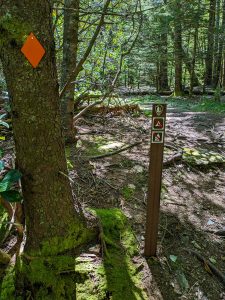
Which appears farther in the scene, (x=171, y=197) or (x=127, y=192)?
(x=171, y=197)

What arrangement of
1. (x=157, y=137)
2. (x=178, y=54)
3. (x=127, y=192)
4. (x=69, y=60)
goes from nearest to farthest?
(x=157, y=137) → (x=127, y=192) → (x=69, y=60) → (x=178, y=54)

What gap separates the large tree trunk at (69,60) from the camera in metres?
4.03

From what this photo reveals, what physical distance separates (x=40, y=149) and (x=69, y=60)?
258cm

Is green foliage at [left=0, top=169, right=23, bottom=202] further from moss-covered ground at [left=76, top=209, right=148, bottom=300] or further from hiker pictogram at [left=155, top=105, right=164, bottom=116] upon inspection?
hiker pictogram at [left=155, top=105, right=164, bottom=116]

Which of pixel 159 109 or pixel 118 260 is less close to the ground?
pixel 159 109

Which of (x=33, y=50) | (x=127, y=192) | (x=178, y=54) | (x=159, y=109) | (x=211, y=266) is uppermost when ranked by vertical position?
(x=178, y=54)

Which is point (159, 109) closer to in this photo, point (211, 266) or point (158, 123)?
point (158, 123)

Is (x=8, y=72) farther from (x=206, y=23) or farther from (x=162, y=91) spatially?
(x=162, y=91)

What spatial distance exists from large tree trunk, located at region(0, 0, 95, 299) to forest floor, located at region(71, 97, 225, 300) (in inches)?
24.5

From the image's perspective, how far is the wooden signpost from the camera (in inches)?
83.8

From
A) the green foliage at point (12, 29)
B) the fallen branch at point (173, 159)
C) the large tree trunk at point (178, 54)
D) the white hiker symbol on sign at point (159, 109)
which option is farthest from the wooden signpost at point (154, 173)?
the large tree trunk at point (178, 54)

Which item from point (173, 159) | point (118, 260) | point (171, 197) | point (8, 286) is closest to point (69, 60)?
→ point (173, 159)

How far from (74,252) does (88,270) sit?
0.18m

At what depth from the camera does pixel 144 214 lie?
3.06 m
